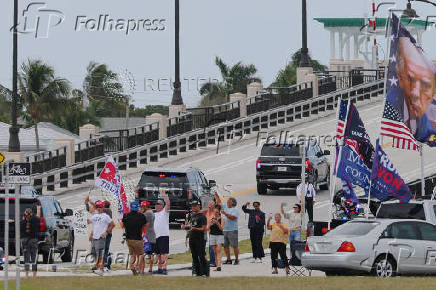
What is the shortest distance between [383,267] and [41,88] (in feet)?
168

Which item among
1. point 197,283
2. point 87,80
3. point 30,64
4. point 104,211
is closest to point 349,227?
point 197,283

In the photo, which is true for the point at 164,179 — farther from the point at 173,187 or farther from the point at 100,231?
the point at 100,231

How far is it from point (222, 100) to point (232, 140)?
2187 inches

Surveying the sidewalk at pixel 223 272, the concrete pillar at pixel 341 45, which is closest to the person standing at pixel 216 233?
the sidewalk at pixel 223 272

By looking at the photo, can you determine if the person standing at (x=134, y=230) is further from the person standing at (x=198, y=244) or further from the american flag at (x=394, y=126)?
the american flag at (x=394, y=126)

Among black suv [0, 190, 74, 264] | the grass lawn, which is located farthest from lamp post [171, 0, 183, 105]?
the grass lawn

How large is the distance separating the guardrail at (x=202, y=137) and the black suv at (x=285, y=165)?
8145 millimetres

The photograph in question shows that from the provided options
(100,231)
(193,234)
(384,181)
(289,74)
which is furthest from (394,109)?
(289,74)

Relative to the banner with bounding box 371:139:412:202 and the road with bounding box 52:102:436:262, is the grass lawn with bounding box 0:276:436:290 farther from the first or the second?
the road with bounding box 52:102:436:262

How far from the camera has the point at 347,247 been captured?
2531 centimetres

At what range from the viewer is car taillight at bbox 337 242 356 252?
25.3 meters

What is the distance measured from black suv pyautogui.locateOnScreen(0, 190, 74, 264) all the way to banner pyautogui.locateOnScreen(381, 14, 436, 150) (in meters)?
7.29

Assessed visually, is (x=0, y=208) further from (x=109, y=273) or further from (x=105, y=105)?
(x=105, y=105)

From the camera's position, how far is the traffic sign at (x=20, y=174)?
22.5 meters
